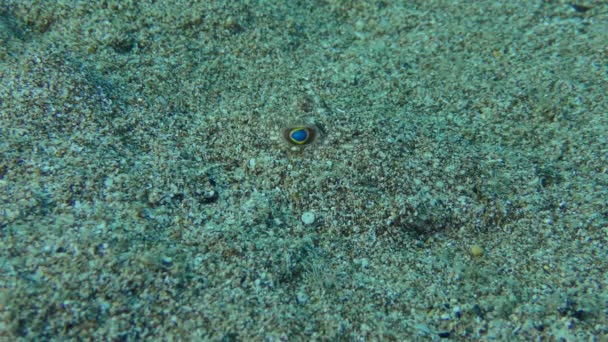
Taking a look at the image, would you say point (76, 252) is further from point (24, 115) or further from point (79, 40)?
point (79, 40)

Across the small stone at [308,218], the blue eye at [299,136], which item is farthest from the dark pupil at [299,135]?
the small stone at [308,218]

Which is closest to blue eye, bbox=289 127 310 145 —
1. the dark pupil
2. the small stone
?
the dark pupil

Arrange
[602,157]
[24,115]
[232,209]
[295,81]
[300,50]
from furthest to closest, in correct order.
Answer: [300,50]
[295,81]
[602,157]
[24,115]
[232,209]

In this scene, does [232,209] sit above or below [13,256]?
→ below

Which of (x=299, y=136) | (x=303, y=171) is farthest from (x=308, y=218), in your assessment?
(x=299, y=136)

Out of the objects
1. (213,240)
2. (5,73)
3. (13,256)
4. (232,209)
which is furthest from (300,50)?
(13,256)

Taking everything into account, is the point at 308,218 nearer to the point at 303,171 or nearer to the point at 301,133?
the point at 303,171

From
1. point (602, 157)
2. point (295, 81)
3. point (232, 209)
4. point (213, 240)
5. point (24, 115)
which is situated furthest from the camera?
point (295, 81)
